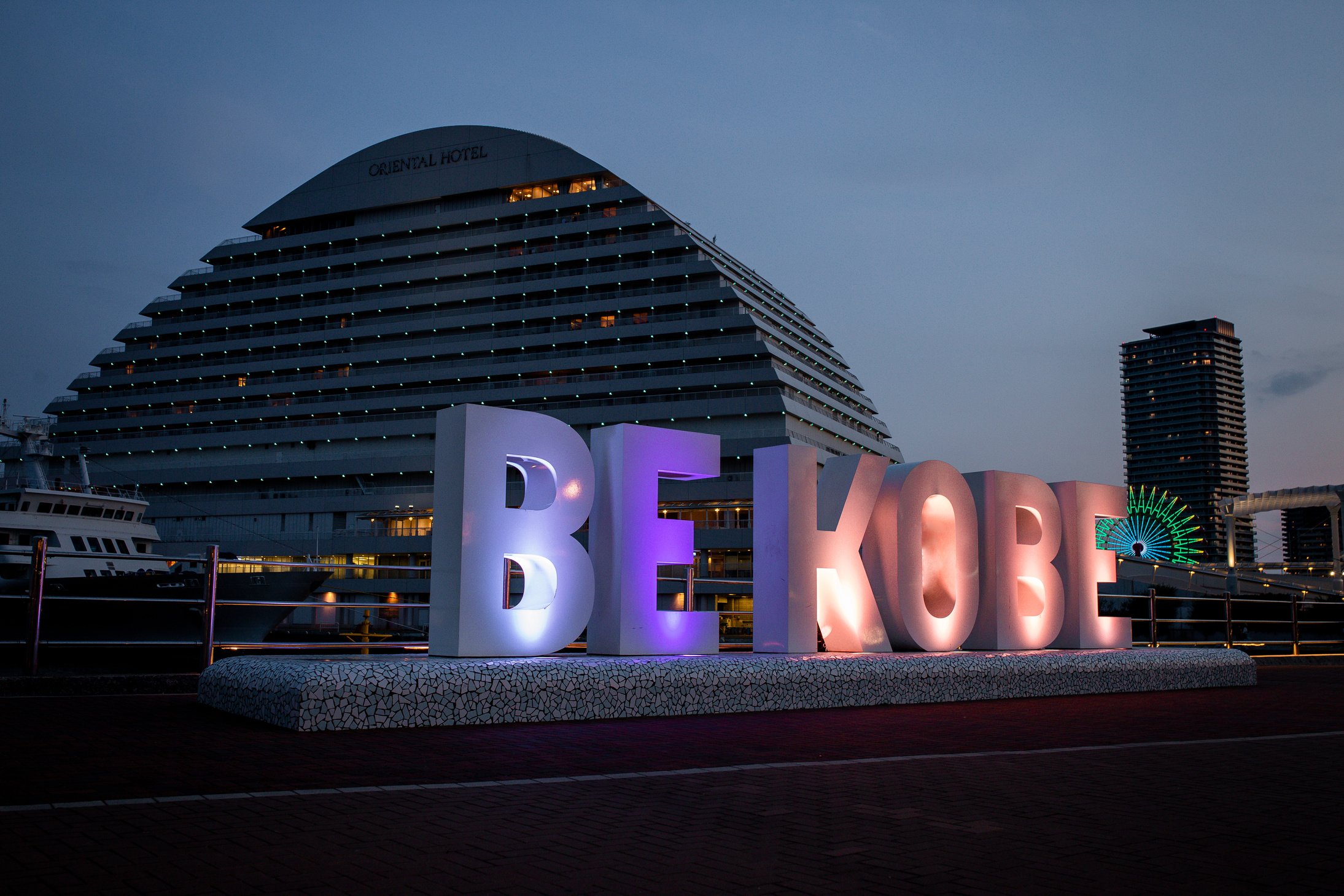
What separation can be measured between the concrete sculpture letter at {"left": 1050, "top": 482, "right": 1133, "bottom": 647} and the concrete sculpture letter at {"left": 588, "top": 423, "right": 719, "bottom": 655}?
21.6 feet

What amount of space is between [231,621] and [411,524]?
47.4 m

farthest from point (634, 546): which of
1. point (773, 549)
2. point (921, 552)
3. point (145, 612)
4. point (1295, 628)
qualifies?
point (145, 612)

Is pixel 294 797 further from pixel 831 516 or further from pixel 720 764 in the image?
pixel 831 516

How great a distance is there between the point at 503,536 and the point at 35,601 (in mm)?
4549

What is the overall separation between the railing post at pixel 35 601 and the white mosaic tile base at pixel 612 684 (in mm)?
1911

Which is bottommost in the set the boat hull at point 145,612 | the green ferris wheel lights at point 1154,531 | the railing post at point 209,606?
the boat hull at point 145,612

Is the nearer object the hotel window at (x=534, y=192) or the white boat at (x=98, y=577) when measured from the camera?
the white boat at (x=98, y=577)

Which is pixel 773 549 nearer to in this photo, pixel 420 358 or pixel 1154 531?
pixel 1154 531

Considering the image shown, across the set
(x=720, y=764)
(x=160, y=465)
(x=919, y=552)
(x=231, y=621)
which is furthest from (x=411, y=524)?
(x=720, y=764)

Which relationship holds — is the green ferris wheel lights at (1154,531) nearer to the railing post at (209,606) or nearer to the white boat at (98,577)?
the white boat at (98,577)

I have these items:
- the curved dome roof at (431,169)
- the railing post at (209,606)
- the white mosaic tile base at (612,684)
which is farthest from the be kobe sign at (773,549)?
the curved dome roof at (431,169)

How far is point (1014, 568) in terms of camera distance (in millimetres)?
14719

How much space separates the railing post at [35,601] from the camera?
984 cm

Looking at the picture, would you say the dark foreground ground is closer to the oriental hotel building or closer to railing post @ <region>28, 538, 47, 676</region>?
railing post @ <region>28, 538, 47, 676</region>
